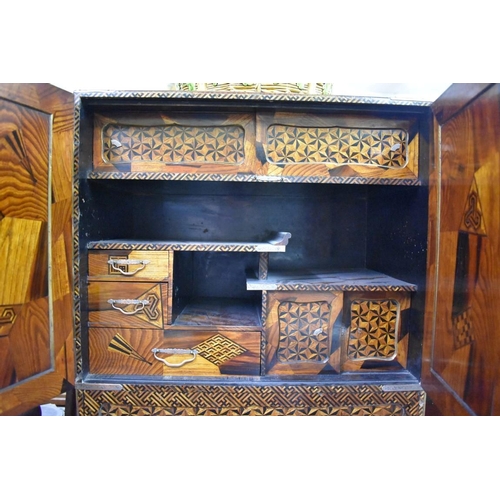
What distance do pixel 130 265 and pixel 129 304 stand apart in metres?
0.13

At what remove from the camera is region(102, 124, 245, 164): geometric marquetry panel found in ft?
3.48

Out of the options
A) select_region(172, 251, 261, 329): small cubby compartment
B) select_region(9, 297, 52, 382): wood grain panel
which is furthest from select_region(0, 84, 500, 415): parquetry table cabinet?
select_region(172, 251, 261, 329): small cubby compartment

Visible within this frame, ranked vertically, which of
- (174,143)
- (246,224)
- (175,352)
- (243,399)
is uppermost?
(174,143)

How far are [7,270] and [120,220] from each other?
1.69 feet

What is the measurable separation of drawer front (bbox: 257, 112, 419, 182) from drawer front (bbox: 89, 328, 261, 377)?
592 mm

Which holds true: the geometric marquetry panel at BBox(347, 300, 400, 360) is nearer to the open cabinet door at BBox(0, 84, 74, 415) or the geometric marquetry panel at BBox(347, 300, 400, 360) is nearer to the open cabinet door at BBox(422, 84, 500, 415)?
the open cabinet door at BBox(422, 84, 500, 415)

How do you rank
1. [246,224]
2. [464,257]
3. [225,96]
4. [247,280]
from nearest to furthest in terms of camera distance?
1. [464,257]
2. [225,96]
3. [247,280]
4. [246,224]

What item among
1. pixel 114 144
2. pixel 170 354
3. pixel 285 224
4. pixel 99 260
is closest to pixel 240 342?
pixel 170 354

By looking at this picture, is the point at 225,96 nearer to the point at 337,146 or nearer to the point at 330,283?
the point at 337,146

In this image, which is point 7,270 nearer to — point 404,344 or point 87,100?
point 87,100

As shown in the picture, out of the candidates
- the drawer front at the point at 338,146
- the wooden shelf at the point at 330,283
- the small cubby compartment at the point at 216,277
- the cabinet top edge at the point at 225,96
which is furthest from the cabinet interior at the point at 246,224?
the cabinet top edge at the point at 225,96

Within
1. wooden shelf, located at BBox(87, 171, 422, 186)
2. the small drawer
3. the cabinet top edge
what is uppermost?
the cabinet top edge

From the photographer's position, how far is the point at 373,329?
1095 mm

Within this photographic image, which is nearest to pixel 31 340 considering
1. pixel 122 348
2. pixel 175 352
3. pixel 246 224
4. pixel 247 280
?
pixel 122 348
